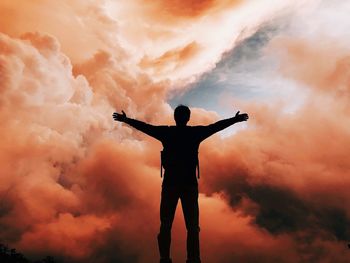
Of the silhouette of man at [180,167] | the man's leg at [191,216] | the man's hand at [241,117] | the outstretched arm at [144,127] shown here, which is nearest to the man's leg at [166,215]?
the silhouette of man at [180,167]

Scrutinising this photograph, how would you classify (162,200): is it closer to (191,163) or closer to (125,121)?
(191,163)

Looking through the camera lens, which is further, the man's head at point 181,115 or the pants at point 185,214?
the man's head at point 181,115

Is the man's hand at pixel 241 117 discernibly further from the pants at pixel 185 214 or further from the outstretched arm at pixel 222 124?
the pants at pixel 185 214

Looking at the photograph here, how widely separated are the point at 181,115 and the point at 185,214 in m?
1.96

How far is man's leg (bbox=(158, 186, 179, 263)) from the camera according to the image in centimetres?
777

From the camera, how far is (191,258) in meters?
7.73

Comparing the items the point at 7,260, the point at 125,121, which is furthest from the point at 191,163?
the point at 7,260

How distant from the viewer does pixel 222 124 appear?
26.7ft

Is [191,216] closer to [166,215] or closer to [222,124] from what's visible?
[166,215]

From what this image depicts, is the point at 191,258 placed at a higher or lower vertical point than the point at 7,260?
lower

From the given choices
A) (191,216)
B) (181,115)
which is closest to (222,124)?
(181,115)

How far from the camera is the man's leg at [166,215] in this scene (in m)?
7.77

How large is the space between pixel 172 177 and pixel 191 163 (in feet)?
1.57

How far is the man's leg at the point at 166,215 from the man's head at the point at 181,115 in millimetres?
1347
